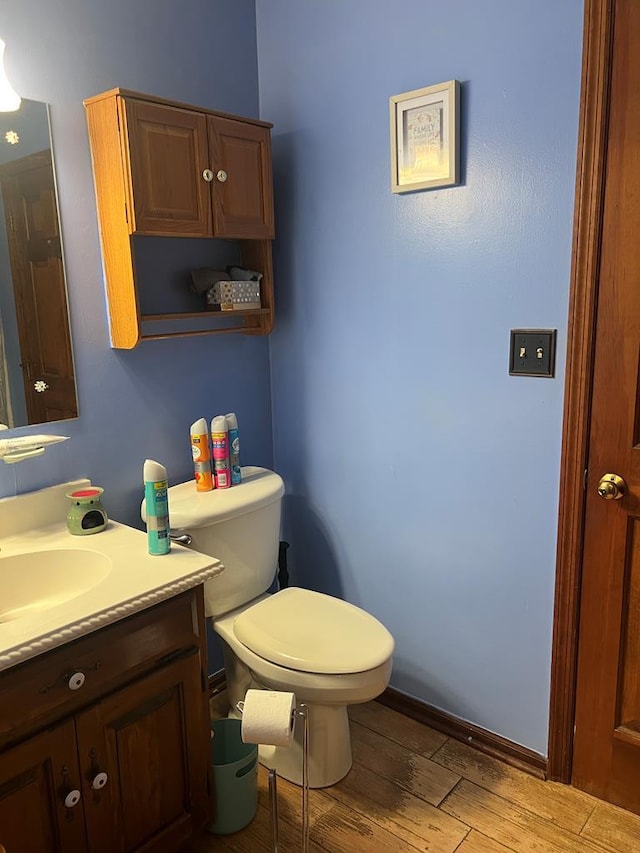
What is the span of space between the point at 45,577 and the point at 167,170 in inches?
42.4

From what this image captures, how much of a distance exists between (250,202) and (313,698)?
140 centimetres

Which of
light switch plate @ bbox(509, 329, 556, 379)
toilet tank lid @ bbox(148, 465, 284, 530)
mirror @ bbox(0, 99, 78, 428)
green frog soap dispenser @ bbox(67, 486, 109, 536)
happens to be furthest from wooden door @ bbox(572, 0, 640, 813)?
mirror @ bbox(0, 99, 78, 428)

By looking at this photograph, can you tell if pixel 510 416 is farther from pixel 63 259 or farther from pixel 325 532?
pixel 63 259

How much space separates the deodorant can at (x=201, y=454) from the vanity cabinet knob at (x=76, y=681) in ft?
2.52

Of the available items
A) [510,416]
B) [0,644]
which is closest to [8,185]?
[0,644]

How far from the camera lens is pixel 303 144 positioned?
214 centimetres

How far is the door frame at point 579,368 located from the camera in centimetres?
154

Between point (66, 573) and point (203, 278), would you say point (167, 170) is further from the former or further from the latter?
point (66, 573)

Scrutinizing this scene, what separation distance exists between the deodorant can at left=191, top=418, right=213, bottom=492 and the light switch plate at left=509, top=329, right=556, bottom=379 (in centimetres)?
90

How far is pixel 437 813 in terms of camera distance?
5.97ft

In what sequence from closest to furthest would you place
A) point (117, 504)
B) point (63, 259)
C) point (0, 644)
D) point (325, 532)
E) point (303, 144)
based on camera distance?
1. point (0, 644)
2. point (63, 259)
3. point (117, 504)
4. point (303, 144)
5. point (325, 532)

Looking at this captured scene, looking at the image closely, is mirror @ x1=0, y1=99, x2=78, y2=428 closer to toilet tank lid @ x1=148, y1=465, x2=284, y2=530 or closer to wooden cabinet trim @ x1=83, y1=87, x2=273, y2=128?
wooden cabinet trim @ x1=83, y1=87, x2=273, y2=128

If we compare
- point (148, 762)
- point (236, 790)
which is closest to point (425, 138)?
point (148, 762)

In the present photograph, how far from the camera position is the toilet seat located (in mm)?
1724
